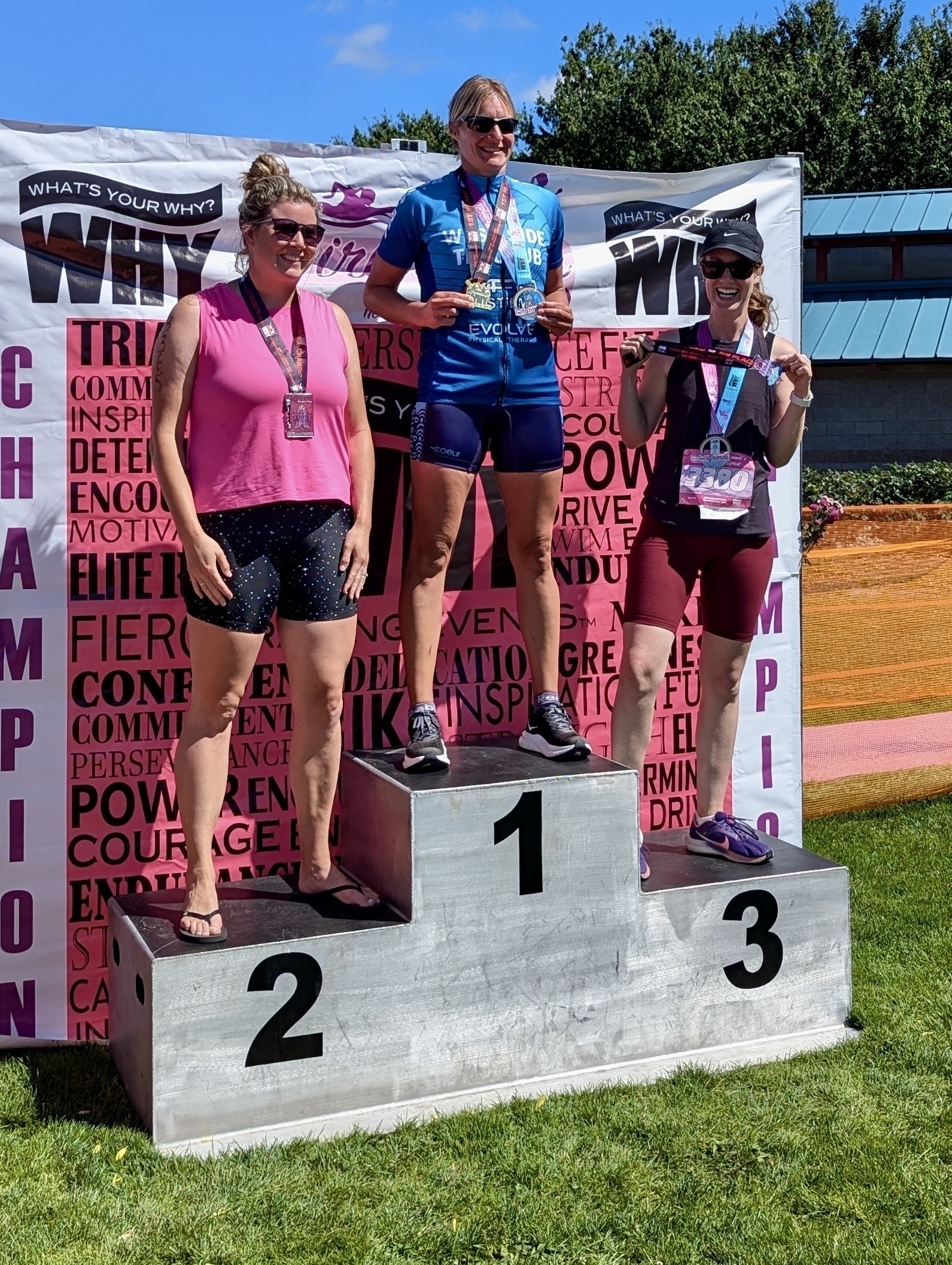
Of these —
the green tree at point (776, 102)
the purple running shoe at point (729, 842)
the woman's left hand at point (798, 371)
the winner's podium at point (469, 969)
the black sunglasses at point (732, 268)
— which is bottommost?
the winner's podium at point (469, 969)

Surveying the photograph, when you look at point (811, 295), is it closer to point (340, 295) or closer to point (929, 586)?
point (929, 586)

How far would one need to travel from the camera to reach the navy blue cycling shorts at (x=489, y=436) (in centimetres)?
373

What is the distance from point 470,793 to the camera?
3.48 metres

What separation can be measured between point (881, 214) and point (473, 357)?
14.3 metres

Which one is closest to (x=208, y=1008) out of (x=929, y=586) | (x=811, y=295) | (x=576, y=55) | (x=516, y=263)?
(x=516, y=263)

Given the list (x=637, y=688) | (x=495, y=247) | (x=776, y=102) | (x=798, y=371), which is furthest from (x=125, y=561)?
(x=776, y=102)

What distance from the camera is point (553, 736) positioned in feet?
12.9

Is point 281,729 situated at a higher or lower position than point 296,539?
lower

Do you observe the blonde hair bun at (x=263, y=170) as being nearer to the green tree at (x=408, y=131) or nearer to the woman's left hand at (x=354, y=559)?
the woman's left hand at (x=354, y=559)

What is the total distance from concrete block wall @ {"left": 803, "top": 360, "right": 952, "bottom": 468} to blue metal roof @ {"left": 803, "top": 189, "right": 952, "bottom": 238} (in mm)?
1629

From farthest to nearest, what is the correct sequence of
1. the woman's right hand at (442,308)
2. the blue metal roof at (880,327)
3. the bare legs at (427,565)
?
the blue metal roof at (880,327), the bare legs at (427,565), the woman's right hand at (442,308)

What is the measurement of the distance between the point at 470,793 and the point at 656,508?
1078 mm

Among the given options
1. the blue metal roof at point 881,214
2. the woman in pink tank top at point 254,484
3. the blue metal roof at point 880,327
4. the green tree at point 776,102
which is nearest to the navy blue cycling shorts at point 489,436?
the woman in pink tank top at point 254,484

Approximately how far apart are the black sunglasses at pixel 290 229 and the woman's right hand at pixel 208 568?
766 millimetres
